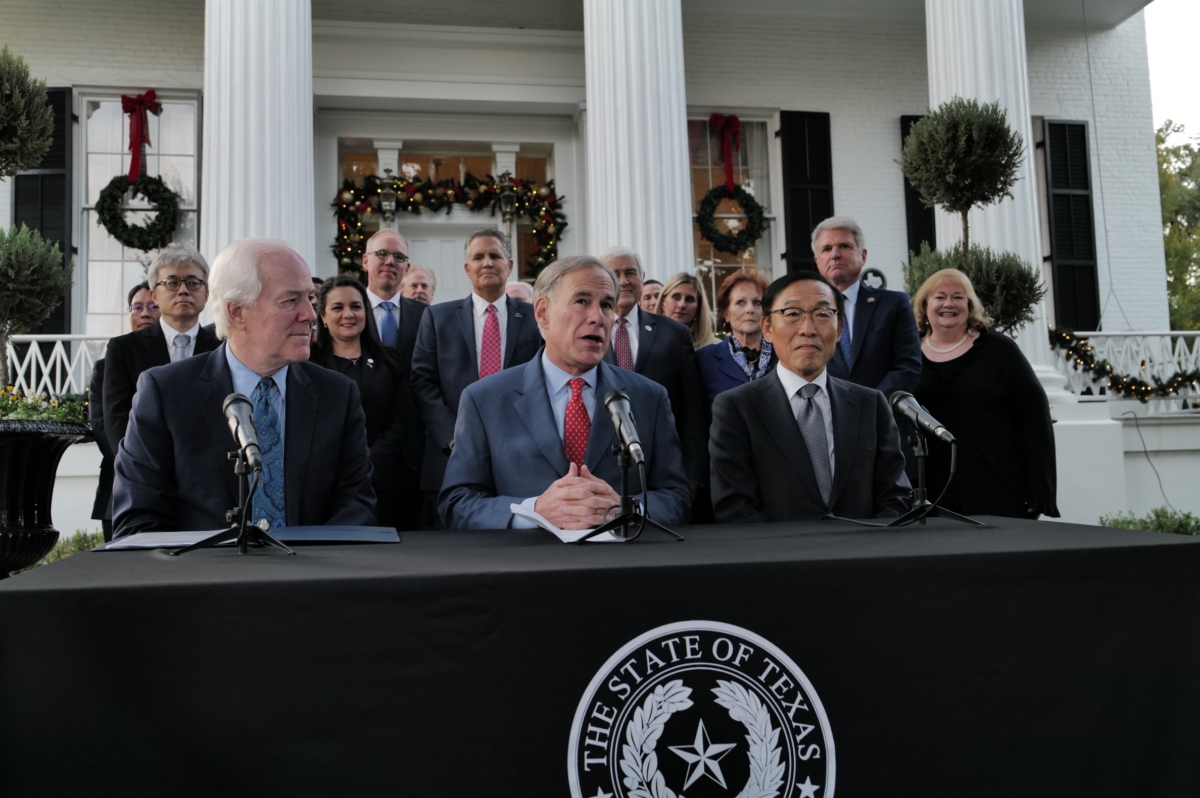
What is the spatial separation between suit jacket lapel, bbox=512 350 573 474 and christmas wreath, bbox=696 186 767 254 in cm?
924

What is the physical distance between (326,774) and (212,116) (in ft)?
26.3

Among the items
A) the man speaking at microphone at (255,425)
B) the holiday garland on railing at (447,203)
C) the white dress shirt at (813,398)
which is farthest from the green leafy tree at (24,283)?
the holiday garland on railing at (447,203)

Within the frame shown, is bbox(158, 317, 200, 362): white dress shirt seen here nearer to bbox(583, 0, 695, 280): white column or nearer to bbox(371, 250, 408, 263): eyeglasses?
bbox(371, 250, 408, 263): eyeglasses

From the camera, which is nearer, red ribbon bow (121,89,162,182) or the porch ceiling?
red ribbon bow (121,89,162,182)

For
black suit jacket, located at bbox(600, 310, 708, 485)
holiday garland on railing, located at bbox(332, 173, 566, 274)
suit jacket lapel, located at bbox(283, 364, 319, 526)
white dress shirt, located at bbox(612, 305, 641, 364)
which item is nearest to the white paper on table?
suit jacket lapel, located at bbox(283, 364, 319, 526)

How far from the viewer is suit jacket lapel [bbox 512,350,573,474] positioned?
2883 mm

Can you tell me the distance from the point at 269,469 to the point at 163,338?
197 cm

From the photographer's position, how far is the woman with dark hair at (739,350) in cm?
450

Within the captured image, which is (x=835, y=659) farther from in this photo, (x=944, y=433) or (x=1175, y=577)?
(x=944, y=433)

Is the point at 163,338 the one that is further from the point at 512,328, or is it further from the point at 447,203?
the point at 447,203

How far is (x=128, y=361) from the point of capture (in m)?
4.25

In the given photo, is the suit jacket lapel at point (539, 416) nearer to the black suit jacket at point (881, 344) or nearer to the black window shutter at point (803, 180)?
the black suit jacket at point (881, 344)

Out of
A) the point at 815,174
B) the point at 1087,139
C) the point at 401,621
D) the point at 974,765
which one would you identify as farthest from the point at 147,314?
the point at 1087,139

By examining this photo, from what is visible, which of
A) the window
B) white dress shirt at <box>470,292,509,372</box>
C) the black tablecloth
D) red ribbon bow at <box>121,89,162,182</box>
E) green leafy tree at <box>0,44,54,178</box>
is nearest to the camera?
the black tablecloth
